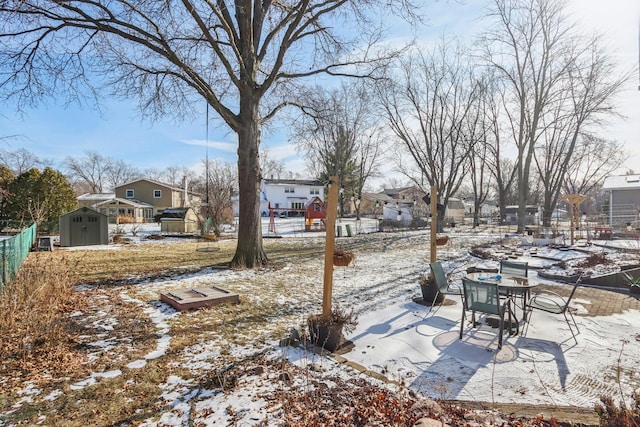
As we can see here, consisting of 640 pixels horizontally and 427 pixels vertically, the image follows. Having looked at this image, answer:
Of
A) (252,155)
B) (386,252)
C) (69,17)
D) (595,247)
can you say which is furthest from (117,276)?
(595,247)

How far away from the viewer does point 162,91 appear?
36.0 ft

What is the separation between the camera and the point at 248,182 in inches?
394

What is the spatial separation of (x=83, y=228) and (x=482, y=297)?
1850cm

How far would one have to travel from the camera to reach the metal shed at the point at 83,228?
16.1 metres

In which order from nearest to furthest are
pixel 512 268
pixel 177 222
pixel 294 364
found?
pixel 294 364 → pixel 512 268 → pixel 177 222

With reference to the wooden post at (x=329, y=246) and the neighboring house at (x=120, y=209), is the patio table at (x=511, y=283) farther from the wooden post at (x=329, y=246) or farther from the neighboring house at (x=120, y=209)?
the neighboring house at (x=120, y=209)

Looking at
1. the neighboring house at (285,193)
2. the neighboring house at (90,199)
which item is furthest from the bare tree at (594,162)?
the neighboring house at (90,199)

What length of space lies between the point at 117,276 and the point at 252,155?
5.04 metres

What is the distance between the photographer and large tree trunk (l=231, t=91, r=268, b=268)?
998cm

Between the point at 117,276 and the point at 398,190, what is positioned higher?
the point at 398,190

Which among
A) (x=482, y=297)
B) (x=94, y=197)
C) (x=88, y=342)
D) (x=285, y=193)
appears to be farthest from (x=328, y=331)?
(x=285, y=193)

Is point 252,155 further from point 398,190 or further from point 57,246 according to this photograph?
point 398,190

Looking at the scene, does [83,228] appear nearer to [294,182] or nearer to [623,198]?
[294,182]

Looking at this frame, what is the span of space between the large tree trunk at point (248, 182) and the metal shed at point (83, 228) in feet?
35.9
